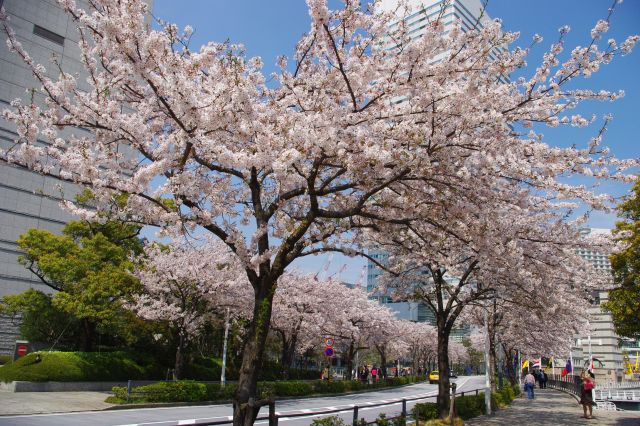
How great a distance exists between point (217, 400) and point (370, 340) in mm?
24932

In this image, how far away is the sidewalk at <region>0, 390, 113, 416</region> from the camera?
1542 centimetres

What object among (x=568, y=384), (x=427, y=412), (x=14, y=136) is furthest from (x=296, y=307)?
(x=14, y=136)

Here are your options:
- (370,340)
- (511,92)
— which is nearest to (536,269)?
(511,92)

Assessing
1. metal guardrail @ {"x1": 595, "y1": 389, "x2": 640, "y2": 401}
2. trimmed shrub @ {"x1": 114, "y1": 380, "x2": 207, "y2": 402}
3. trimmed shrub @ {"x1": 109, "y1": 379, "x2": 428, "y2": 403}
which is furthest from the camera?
metal guardrail @ {"x1": 595, "y1": 389, "x2": 640, "y2": 401}

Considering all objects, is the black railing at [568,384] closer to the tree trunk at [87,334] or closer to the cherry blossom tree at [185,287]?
the cherry blossom tree at [185,287]

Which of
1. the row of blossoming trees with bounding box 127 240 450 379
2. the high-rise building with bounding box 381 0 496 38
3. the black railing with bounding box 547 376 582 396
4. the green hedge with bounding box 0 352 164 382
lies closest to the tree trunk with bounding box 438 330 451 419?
the row of blossoming trees with bounding box 127 240 450 379

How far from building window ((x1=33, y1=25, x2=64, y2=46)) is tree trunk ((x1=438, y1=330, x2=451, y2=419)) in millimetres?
45658

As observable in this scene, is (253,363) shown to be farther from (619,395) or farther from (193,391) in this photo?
(619,395)

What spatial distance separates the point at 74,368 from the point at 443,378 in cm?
1779

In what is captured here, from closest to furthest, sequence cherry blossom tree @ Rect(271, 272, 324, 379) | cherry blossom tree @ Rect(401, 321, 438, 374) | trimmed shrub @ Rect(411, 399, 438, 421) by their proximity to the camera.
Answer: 1. trimmed shrub @ Rect(411, 399, 438, 421)
2. cherry blossom tree @ Rect(271, 272, 324, 379)
3. cherry blossom tree @ Rect(401, 321, 438, 374)

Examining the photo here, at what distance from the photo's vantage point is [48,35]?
44.2m

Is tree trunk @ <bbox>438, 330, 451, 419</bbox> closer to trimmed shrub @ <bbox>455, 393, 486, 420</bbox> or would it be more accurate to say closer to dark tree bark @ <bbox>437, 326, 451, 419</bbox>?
dark tree bark @ <bbox>437, 326, 451, 419</bbox>

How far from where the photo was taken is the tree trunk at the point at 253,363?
717cm

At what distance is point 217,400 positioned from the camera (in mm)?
22156
